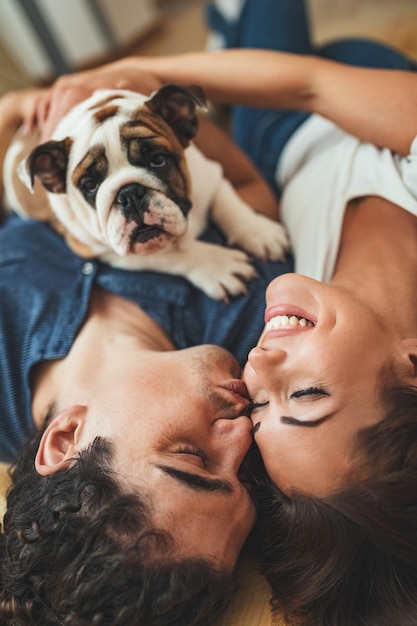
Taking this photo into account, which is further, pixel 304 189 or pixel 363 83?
pixel 304 189

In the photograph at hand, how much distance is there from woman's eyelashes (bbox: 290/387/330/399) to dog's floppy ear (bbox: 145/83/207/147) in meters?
0.67

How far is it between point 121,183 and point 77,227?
8.4 inches

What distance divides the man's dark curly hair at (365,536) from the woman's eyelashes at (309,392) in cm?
9

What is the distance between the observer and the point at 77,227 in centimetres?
130

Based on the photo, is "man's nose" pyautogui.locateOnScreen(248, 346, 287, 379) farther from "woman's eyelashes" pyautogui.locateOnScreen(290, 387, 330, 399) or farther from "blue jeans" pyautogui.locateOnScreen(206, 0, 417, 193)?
"blue jeans" pyautogui.locateOnScreen(206, 0, 417, 193)

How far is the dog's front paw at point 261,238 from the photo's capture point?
1.35 meters

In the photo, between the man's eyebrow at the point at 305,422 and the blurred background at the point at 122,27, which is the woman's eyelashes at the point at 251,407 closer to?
the man's eyebrow at the point at 305,422

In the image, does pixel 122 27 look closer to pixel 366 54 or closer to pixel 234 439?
pixel 366 54

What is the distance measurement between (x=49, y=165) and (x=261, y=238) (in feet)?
1.68

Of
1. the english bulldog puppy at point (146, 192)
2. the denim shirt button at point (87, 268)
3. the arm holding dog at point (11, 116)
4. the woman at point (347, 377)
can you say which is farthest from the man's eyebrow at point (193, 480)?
the arm holding dog at point (11, 116)

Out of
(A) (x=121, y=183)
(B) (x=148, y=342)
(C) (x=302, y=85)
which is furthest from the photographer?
(C) (x=302, y=85)

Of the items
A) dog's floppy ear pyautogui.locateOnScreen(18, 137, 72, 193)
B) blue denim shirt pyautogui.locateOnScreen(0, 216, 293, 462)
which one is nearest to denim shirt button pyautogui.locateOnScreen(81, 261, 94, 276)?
blue denim shirt pyautogui.locateOnScreen(0, 216, 293, 462)

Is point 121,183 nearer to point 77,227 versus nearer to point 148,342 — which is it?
point 77,227

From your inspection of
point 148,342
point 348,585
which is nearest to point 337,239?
point 148,342
